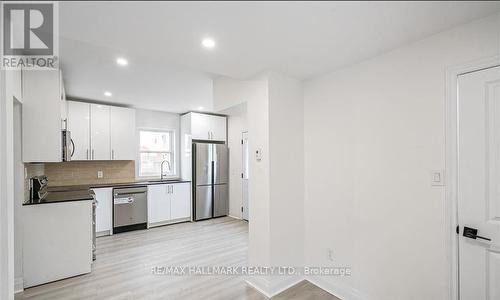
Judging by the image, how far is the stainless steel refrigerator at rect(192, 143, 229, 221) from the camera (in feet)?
17.6

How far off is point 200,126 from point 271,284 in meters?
3.82

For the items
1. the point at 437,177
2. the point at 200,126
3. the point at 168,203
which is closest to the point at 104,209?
the point at 168,203

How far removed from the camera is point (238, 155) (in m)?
5.65

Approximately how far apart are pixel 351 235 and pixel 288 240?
675 mm

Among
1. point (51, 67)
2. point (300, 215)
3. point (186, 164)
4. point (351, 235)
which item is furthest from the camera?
point (186, 164)

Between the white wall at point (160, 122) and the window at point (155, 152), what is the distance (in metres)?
0.12

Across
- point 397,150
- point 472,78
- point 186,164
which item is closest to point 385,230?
point 397,150

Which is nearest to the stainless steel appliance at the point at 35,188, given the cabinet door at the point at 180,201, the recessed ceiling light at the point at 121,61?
the recessed ceiling light at the point at 121,61

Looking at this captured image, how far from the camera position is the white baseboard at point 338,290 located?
2336 mm

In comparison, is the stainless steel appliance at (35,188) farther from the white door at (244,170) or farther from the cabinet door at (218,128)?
the white door at (244,170)

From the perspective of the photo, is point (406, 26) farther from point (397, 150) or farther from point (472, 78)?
point (397, 150)

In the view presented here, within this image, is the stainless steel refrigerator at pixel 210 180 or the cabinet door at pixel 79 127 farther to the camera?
the stainless steel refrigerator at pixel 210 180

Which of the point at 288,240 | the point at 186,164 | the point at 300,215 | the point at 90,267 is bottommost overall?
the point at 90,267

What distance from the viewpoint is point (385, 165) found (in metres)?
2.15
